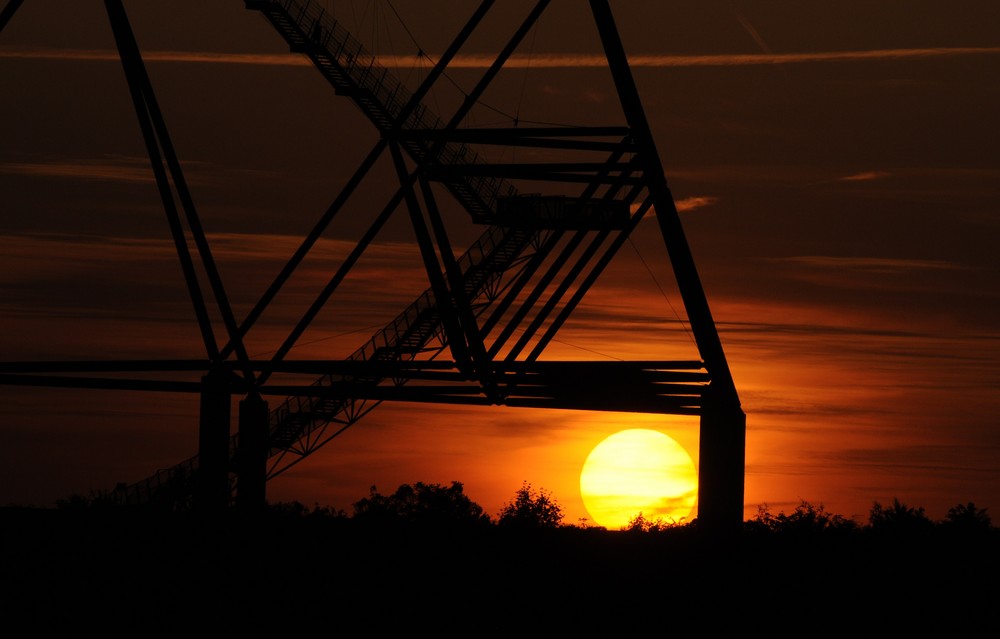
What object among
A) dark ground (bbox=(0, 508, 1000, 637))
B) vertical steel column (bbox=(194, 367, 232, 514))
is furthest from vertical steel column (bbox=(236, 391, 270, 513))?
dark ground (bbox=(0, 508, 1000, 637))

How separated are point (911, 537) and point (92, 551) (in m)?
14.8

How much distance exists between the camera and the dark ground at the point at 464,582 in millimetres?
19312

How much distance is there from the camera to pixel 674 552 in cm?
2605

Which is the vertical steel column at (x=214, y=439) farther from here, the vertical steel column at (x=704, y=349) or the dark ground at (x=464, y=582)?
the vertical steel column at (x=704, y=349)

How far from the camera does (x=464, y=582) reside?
851 inches

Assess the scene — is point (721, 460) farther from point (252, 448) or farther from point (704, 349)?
point (252, 448)

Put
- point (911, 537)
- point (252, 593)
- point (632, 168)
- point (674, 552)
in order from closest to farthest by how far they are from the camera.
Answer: point (252, 593) < point (674, 552) < point (911, 537) < point (632, 168)

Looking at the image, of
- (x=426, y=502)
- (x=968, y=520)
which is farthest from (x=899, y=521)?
(x=426, y=502)

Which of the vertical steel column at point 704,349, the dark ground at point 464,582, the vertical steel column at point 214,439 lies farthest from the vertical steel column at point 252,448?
the vertical steel column at point 704,349

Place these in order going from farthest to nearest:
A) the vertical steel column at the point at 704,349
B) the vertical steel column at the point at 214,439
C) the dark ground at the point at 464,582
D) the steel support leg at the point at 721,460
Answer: the vertical steel column at the point at 214,439 < the steel support leg at the point at 721,460 < the vertical steel column at the point at 704,349 < the dark ground at the point at 464,582

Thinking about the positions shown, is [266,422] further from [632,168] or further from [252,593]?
[252,593]

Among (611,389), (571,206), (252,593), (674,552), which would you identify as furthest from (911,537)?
(252,593)

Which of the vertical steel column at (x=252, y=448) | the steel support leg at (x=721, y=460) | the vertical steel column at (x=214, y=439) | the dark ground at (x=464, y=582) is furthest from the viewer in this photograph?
the vertical steel column at (x=252, y=448)

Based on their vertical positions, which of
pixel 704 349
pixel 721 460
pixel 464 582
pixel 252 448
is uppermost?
pixel 704 349
